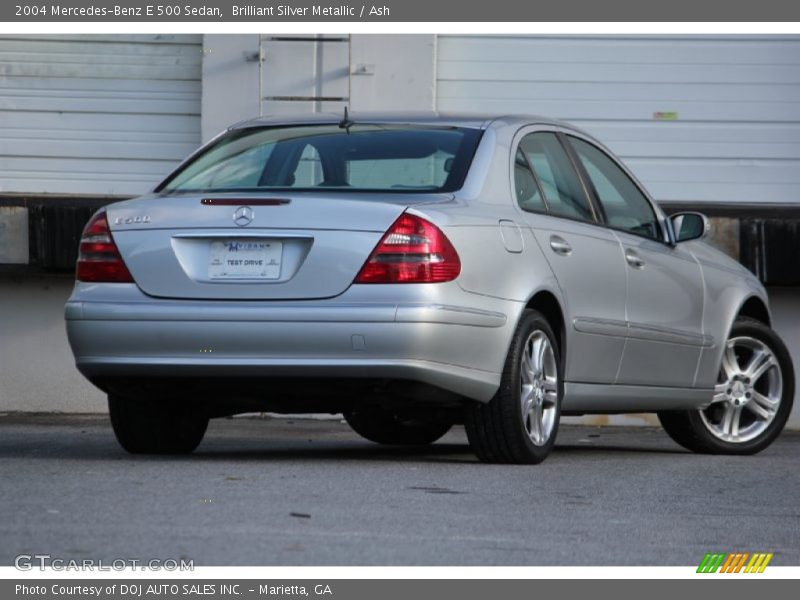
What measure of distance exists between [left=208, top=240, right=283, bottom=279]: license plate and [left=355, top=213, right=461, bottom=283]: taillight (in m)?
0.35

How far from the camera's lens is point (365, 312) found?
6.94 meters

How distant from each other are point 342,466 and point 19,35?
23.8 ft

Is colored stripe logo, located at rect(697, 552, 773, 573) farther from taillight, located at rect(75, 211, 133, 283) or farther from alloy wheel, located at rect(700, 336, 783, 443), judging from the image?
alloy wheel, located at rect(700, 336, 783, 443)

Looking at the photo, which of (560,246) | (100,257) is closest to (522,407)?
(560,246)

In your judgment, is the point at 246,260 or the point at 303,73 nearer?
the point at 246,260

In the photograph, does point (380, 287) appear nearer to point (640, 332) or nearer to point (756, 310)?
point (640, 332)

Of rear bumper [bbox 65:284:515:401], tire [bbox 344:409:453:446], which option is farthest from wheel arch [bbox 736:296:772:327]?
rear bumper [bbox 65:284:515:401]

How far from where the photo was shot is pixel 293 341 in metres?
7.00

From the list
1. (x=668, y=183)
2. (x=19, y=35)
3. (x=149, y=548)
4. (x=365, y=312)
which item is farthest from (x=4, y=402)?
(x=149, y=548)

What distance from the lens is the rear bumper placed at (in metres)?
6.95

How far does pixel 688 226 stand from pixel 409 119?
1.80 meters

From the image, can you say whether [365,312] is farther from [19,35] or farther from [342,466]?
[19,35]

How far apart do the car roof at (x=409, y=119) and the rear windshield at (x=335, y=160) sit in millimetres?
72
